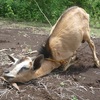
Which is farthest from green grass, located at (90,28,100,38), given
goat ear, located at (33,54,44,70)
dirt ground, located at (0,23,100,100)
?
goat ear, located at (33,54,44,70)

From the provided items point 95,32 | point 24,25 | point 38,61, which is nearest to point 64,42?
point 38,61

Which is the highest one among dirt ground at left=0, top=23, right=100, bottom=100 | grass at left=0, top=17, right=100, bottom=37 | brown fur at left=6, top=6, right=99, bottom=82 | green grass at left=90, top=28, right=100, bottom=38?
brown fur at left=6, top=6, right=99, bottom=82

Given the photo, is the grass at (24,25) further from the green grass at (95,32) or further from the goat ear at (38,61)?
the goat ear at (38,61)

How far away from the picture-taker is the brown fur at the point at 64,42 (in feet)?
24.1

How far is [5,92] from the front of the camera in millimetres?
6535

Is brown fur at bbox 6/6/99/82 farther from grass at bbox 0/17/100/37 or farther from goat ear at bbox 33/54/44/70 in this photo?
grass at bbox 0/17/100/37

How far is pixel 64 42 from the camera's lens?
25.6 feet

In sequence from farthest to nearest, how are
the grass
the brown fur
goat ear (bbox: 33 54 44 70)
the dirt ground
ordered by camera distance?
the grass → the brown fur → goat ear (bbox: 33 54 44 70) → the dirt ground

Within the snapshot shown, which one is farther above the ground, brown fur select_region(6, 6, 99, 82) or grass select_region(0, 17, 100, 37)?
brown fur select_region(6, 6, 99, 82)

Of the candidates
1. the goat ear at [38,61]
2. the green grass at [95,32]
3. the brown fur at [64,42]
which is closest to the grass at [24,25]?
the green grass at [95,32]

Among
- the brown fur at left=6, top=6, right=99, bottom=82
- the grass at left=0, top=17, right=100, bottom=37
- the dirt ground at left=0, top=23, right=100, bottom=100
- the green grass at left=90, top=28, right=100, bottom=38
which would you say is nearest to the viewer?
the dirt ground at left=0, top=23, right=100, bottom=100

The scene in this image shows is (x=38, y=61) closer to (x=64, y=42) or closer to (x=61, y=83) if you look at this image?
(x=61, y=83)

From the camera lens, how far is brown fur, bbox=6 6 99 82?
7.35m

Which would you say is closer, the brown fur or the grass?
the brown fur
